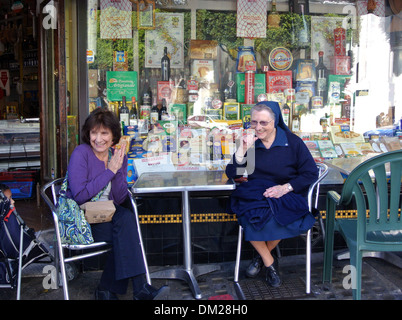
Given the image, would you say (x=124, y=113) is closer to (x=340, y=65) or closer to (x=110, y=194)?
(x=110, y=194)

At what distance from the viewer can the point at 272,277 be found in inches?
126

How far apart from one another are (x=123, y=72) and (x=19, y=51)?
167 inches

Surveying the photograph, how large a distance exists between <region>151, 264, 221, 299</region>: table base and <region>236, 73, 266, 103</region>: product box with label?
192cm

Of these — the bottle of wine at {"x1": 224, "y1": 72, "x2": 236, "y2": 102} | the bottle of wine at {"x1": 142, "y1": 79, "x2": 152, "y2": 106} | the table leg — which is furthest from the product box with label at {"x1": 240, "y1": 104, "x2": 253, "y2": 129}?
the table leg

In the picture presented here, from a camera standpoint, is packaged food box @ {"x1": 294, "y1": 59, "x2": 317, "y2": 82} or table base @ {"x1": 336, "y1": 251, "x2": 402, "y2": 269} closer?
table base @ {"x1": 336, "y1": 251, "x2": 402, "y2": 269}

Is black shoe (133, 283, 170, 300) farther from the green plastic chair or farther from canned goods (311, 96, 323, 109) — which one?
canned goods (311, 96, 323, 109)

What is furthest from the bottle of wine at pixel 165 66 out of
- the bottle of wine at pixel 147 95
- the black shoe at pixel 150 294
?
the black shoe at pixel 150 294

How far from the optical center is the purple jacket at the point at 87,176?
2791 millimetres

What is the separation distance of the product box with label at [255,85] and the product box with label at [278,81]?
0.22 ft

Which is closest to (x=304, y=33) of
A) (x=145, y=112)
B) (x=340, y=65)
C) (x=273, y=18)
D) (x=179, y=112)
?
(x=273, y=18)

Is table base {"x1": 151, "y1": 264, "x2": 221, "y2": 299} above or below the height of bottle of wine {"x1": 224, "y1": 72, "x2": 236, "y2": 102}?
below

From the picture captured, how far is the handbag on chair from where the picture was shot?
2.67 metres

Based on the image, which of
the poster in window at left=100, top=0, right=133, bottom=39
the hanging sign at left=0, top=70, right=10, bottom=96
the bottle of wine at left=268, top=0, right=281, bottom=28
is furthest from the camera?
the hanging sign at left=0, top=70, right=10, bottom=96

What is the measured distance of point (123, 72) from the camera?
4406mm
